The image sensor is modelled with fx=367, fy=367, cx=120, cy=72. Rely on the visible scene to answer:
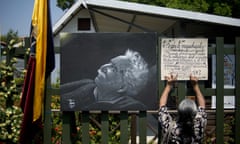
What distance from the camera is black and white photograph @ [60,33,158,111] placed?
4.35m

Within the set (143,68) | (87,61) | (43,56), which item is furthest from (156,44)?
(43,56)

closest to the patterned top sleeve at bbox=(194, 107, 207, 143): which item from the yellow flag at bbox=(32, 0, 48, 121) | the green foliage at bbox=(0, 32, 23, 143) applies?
the yellow flag at bbox=(32, 0, 48, 121)

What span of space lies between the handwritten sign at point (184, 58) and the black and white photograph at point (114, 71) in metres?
0.14

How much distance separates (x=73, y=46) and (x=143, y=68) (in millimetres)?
880

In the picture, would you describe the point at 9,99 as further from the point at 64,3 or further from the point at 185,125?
the point at 64,3

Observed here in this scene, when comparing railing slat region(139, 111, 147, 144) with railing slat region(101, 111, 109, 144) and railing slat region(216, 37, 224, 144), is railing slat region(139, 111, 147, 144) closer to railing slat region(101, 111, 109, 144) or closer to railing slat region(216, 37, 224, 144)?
railing slat region(101, 111, 109, 144)

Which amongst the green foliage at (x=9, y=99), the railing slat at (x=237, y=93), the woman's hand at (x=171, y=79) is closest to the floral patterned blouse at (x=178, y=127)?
the woman's hand at (x=171, y=79)

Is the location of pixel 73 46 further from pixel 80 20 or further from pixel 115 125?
pixel 80 20

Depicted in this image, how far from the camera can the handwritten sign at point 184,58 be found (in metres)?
4.37

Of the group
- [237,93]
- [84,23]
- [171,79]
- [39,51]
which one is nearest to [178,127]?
[171,79]

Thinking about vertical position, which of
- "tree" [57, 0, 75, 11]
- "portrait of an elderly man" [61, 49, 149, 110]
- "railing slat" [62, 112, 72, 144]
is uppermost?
"tree" [57, 0, 75, 11]

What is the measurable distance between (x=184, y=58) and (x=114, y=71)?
85cm

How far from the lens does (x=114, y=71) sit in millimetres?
4363

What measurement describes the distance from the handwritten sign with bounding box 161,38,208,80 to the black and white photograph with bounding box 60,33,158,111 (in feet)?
0.46
